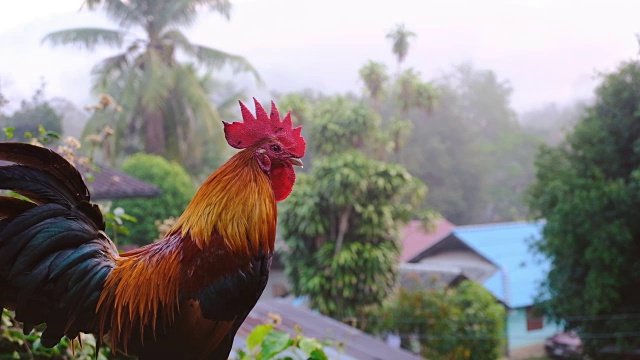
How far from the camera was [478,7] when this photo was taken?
2698cm

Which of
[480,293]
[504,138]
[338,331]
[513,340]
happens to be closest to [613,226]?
[480,293]

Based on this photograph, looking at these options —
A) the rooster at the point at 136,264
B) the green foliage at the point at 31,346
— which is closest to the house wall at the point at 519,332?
the green foliage at the point at 31,346

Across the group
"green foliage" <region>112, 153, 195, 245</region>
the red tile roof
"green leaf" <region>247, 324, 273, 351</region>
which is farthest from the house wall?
"green leaf" <region>247, 324, 273, 351</region>

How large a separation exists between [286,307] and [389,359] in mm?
1448

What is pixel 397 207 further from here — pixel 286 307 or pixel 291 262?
pixel 286 307

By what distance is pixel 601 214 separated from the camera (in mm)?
6645

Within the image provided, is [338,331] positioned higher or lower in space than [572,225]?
lower

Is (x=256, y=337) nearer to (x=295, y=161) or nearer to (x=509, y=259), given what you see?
(x=295, y=161)

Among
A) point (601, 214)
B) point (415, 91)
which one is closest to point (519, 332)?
point (415, 91)

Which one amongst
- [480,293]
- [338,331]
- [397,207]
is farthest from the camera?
[397,207]

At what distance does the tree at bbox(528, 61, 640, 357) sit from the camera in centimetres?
657

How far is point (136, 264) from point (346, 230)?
25.3ft

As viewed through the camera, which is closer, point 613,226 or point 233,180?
point 233,180

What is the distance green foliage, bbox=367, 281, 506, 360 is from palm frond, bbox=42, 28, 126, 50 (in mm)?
8761
